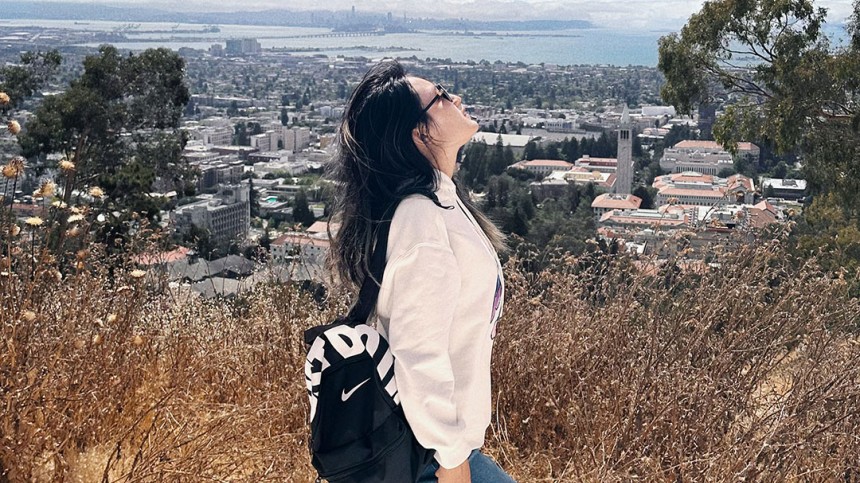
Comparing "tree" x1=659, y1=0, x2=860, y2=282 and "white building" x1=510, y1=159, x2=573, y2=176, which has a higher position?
"tree" x1=659, y1=0, x2=860, y2=282

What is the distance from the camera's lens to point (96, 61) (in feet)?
30.5

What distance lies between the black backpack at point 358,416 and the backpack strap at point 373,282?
6cm

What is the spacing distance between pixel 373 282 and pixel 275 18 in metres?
80.4

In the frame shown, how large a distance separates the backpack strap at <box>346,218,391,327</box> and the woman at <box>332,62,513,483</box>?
13 mm

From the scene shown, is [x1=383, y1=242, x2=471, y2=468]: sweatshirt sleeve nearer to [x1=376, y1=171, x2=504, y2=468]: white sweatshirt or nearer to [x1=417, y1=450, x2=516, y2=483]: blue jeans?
[x1=376, y1=171, x2=504, y2=468]: white sweatshirt

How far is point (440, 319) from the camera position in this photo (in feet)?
3.39

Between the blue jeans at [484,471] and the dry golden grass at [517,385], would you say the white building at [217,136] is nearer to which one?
the dry golden grass at [517,385]

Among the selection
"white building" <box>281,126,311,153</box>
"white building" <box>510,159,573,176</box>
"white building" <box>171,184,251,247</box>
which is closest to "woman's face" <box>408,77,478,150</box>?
"white building" <box>171,184,251,247</box>

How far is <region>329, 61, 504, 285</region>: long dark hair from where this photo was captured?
45.6 inches

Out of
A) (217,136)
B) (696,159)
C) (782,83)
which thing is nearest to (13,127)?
A: (782,83)

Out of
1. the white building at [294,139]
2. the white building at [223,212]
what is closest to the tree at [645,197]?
the white building at [223,212]

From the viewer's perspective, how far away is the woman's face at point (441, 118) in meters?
1.19

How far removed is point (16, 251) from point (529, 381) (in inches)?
46.7

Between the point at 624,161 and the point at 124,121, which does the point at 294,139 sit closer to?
the point at 624,161
